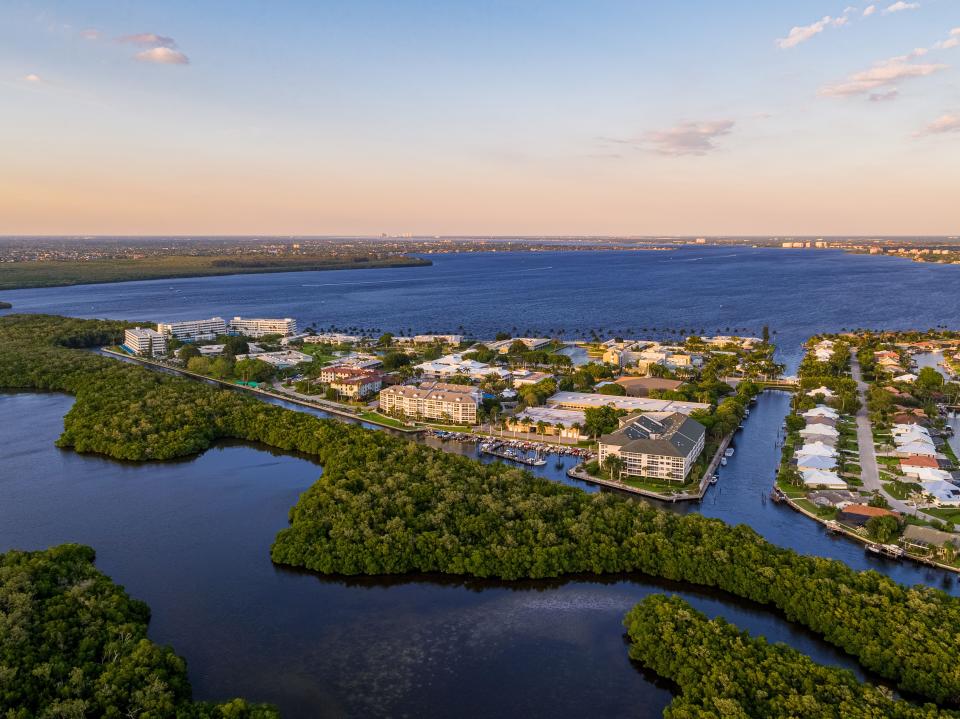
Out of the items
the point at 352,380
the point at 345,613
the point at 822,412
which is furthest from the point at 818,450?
the point at 352,380

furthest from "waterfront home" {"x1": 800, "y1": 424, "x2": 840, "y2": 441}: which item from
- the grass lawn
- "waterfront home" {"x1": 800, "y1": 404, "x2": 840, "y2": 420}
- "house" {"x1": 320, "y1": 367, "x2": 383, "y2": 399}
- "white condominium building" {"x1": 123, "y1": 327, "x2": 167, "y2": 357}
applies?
"white condominium building" {"x1": 123, "y1": 327, "x2": 167, "y2": 357}

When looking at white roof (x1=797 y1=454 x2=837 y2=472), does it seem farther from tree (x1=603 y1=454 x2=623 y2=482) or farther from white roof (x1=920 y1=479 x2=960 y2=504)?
tree (x1=603 y1=454 x2=623 y2=482)

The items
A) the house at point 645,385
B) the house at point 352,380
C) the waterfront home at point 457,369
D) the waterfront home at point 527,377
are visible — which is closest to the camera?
the house at point 645,385

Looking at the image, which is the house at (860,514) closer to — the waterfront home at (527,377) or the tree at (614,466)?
the tree at (614,466)

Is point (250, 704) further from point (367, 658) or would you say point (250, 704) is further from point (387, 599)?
point (387, 599)

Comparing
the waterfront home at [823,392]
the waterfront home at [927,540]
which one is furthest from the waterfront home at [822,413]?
the waterfront home at [927,540]

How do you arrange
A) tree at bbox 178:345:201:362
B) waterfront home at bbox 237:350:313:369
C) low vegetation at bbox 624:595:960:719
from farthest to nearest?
tree at bbox 178:345:201:362
waterfront home at bbox 237:350:313:369
low vegetation at bbox 624:595:960:719
